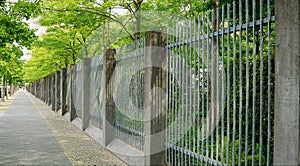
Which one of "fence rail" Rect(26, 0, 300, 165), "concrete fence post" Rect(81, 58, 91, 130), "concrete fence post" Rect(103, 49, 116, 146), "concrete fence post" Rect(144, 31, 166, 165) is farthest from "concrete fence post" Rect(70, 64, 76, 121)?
"concrete fence post" Rect(144, 31, 166, 165)

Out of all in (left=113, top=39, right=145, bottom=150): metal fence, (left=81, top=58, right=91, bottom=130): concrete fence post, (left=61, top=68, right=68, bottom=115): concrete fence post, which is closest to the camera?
(left=113, top=39, right=145, bottom=150): metal fence

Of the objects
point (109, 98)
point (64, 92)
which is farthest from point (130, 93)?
point (64, 92)

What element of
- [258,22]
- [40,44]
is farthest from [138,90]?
[40,44]

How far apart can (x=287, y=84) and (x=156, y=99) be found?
3750 mm

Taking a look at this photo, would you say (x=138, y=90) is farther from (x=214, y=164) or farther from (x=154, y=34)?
(x=214, y=164)

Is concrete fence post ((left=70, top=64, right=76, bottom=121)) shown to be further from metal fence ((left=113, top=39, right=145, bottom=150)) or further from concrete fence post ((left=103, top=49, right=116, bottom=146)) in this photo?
metal fence ((left=113, top=39, right=145, bottom=150))

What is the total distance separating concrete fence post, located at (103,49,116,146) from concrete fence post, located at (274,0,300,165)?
22.7 ft

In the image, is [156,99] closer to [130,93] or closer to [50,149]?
[130,93]

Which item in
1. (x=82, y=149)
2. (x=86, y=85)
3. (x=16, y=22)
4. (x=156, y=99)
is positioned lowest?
(x=82, y=149)

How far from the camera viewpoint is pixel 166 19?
18.7m

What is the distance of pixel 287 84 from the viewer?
12.1 feet

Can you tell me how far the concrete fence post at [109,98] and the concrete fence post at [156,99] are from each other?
3122mm

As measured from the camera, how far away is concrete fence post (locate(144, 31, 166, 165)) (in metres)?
7.05

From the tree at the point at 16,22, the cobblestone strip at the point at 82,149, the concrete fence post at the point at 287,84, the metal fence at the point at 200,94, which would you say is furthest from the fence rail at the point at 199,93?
the tree at the point at 16,22
